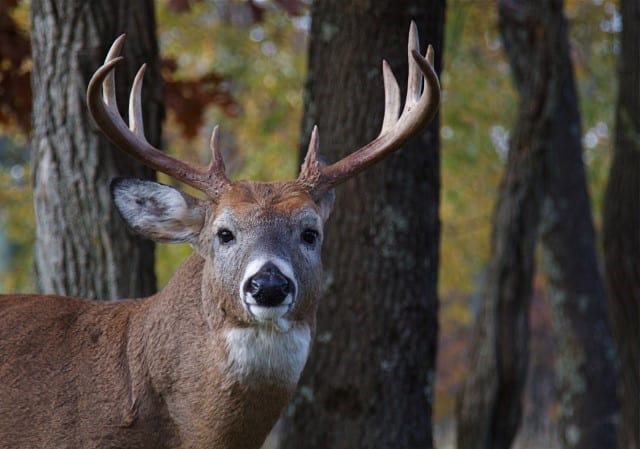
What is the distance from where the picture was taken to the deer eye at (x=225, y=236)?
5.61m

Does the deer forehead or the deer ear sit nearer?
the deer forehead

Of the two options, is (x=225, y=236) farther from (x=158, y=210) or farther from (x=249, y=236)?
(x=158, y=210)

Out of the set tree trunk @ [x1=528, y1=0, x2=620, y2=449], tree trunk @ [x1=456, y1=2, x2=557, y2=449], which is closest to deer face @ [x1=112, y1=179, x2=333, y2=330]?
tree trunk @ [x1=456, y1=2, x2=557, y2=449]

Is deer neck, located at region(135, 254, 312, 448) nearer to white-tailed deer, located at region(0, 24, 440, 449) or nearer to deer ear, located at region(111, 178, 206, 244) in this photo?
white-tailed deer, located at region(0, 24, 440, 449)

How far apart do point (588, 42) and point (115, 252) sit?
9552 millimetres

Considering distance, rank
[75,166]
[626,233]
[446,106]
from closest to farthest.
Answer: [75,166], [626,233], [446,106]

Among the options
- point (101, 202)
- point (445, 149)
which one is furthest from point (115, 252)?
point (445, 149)

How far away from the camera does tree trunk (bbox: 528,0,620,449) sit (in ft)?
38.8

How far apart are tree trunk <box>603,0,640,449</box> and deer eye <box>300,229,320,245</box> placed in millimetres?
5629

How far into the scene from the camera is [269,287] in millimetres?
5156

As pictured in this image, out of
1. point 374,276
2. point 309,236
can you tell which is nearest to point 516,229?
point 374,276

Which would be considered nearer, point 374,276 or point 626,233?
point 374,276

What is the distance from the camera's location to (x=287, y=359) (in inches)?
215

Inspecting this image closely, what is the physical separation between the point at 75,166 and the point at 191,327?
200 centimetres
